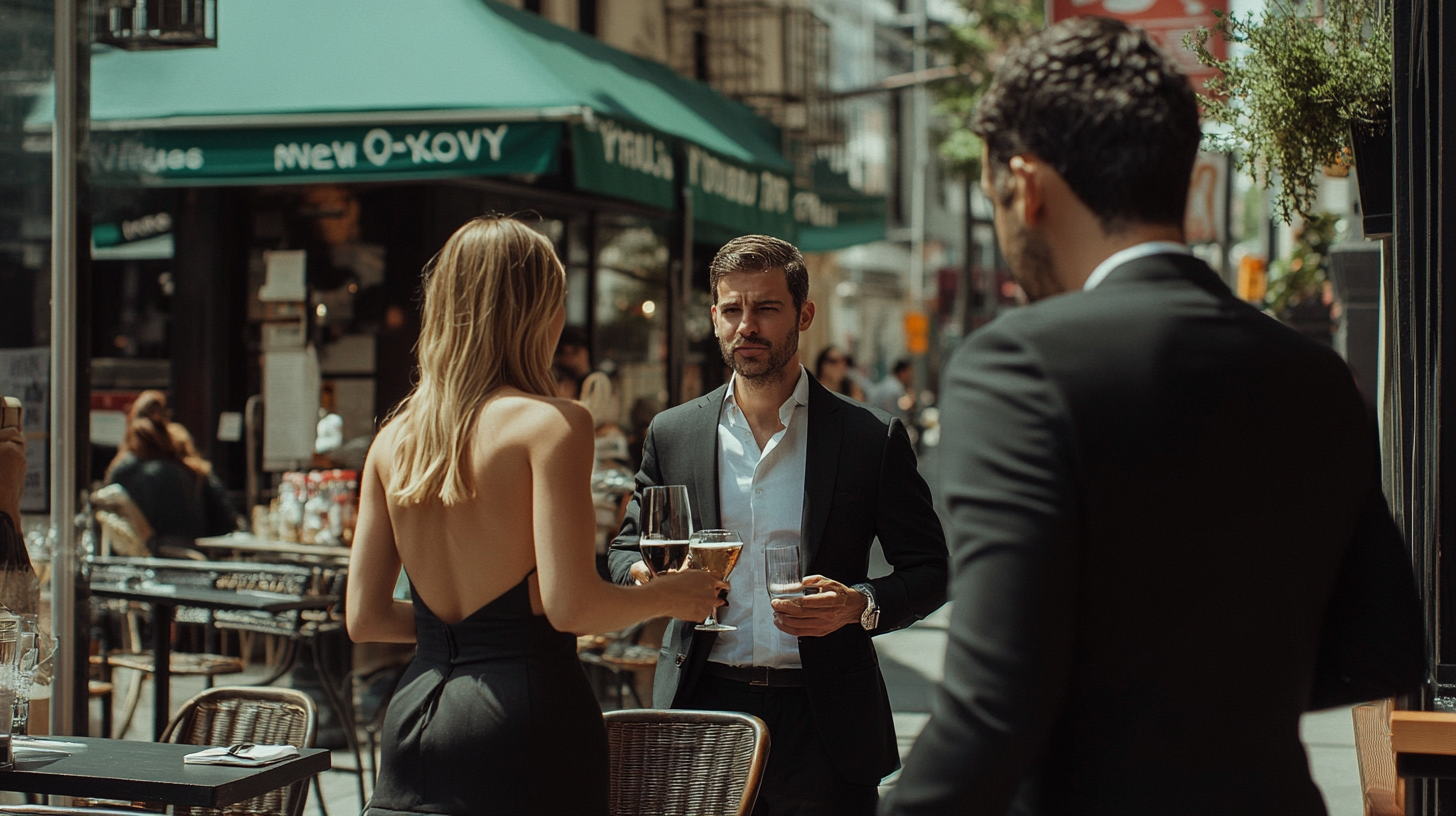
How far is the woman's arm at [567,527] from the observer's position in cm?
246

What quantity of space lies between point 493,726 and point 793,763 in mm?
905

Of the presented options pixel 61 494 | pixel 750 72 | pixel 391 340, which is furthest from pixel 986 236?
pixel 61 494

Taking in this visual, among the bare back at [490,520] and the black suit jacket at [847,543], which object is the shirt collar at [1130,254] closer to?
the bare back at [490,520]

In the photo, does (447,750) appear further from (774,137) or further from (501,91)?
(774,137)

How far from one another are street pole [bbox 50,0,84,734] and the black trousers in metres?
2.62

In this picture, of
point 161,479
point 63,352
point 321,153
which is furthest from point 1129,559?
point 161,479

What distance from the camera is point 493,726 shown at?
8.09 ft

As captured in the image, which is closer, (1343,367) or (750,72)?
(1343,367)

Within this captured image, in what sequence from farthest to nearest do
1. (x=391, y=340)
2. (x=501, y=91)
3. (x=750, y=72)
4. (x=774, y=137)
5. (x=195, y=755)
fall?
1. (x=750, y=72)
2. (x=774, y=137)
3. (x=391, y=340)
4. (x=501, y=91)
5. (x=195, y=755)

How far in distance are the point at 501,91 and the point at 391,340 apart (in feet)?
7.60

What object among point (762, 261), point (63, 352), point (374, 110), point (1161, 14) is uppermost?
point (1161, 14)

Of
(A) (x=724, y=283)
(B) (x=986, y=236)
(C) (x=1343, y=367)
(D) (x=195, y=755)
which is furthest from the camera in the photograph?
(B) (x=986, y=236)

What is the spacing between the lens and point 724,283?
3.32 metres

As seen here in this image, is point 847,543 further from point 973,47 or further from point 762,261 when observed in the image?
point 973,47
